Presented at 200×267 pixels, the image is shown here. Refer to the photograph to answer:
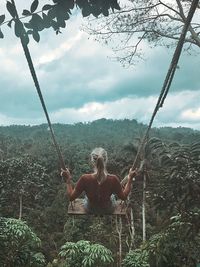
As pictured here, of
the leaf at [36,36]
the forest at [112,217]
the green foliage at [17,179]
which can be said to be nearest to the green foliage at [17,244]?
the forest at [112,217]

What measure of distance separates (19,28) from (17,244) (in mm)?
7960

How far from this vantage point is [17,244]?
9.07 m

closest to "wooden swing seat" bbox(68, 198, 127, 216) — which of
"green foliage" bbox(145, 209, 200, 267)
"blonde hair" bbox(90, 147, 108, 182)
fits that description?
"blonde hair" bbox(90, 147, 108, 182)

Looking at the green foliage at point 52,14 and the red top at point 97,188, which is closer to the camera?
the green foliage at point 52,14

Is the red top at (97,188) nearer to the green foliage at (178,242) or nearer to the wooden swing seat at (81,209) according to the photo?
the wooden swing seat at (81,209)

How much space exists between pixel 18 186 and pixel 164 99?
13.5m

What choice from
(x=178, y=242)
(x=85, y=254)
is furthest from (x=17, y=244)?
(x=178, y=242)

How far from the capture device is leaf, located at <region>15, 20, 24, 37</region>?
5.07 ft

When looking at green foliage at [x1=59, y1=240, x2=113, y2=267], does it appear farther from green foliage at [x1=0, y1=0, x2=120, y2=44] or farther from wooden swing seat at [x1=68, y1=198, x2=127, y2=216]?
green foliage at [x1=0, y1=0, x2=120, y2=44]

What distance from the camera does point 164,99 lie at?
2561 mm

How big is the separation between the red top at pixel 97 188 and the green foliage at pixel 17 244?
5151 millimetres

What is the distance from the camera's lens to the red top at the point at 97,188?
3.51 metres

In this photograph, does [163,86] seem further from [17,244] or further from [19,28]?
[17,244]

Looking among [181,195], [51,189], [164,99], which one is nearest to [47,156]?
[51,189]
